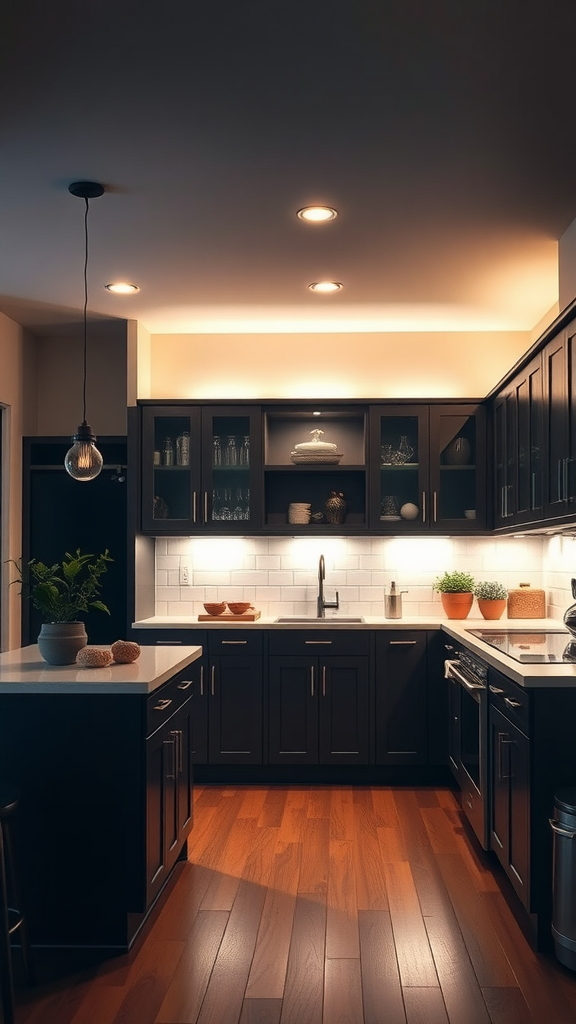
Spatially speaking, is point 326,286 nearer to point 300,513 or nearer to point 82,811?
point 300,513

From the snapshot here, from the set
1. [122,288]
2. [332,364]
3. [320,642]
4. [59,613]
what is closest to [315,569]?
[320,642]

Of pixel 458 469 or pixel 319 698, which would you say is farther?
pixel 458 469

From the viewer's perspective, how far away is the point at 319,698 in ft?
17.7

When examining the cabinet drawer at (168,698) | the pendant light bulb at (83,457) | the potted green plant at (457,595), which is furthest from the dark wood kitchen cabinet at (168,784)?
the potted green plant at (457,595)

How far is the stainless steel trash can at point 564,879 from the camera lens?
2947mm

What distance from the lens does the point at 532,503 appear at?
4.35m

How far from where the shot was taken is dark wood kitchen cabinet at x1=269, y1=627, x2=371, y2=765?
17.7 ft

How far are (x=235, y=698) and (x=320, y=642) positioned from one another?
61 cm

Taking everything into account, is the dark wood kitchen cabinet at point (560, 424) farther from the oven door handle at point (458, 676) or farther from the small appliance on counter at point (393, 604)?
the small appliance on counter at point (393, 604)

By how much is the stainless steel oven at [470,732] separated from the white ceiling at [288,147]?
6.52 ft

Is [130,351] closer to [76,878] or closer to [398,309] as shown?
[398,309]

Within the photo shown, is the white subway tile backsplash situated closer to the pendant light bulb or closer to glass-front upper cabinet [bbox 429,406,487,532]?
glass-front upper cabinet [bbox 429,406,487,532]

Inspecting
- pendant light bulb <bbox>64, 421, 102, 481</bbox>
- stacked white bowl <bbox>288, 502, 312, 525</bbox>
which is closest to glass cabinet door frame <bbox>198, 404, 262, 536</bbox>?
stacked white bowl <bbox>288, 502, 312, 525</bbox>

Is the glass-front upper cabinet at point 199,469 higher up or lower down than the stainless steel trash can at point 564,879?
higher up
